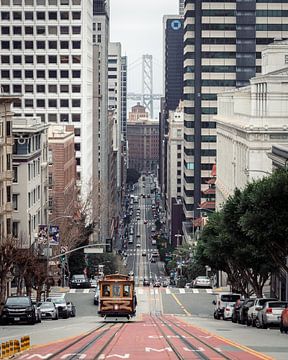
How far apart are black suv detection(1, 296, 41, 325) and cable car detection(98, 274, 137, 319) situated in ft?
21.8

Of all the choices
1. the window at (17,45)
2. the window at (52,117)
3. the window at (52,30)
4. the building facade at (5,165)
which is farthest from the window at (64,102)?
the building facade at (5,165)

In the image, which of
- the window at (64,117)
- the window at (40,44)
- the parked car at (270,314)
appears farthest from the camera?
the window at (64,117)

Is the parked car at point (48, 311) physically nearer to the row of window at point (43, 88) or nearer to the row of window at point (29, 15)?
the row of window at point (43, 88)

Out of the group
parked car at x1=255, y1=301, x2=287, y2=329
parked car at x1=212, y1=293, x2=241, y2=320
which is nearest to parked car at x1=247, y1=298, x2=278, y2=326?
parked car at x1=255, y1=301, x2=287, y2=329

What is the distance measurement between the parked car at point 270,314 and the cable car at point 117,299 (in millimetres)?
12825

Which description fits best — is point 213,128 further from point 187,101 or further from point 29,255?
point 29,255

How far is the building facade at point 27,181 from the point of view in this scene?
95688mm

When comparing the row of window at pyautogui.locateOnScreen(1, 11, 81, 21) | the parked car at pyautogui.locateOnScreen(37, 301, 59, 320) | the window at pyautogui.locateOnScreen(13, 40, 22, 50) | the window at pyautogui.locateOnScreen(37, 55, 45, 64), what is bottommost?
the parked car at pyautogui.locateOnScreen(37, 301, 59, 320)

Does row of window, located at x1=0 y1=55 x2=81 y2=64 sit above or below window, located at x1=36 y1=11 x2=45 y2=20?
below

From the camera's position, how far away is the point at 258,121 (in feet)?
339

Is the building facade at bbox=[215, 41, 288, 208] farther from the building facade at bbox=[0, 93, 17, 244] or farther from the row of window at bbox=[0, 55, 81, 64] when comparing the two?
the row of window at bbox=[0, 55, 81, 64]

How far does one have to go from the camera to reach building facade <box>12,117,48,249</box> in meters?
95.7

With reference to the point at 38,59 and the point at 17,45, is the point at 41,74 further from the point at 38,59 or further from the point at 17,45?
the point at 17,45

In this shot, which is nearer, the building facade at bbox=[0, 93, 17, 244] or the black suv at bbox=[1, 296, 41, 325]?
the black suv at bbox=[1, 296, 41, 325]
